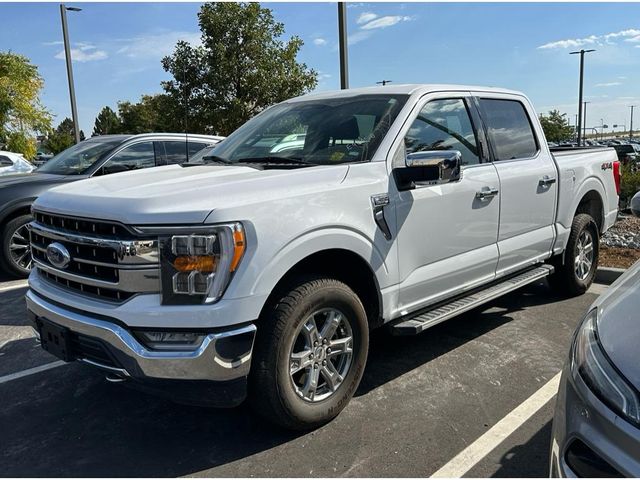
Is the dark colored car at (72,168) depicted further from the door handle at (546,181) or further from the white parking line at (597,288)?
the white parking line at (597,288)

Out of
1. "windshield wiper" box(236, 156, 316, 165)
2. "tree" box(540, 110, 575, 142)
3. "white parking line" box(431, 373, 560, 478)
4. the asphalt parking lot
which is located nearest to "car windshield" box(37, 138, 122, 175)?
the asphalt parking lot

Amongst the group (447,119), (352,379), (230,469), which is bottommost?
(230,469)

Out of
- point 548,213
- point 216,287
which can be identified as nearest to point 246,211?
point 216,287

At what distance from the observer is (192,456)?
2.96m

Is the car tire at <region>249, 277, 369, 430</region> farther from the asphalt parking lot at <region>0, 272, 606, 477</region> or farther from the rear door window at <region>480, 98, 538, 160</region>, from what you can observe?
the rear door window at <region>480, 98, 538, 160</region>

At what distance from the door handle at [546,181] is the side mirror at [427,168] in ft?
5.23

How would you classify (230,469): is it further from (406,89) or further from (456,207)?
(406,89)

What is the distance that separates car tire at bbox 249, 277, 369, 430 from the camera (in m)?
2.84

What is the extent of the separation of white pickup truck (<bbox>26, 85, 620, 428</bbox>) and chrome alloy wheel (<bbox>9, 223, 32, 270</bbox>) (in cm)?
360

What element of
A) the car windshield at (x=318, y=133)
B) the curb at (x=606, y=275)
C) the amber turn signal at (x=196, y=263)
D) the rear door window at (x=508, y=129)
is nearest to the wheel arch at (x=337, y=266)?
the amber turn signal at (x=196, y=263)

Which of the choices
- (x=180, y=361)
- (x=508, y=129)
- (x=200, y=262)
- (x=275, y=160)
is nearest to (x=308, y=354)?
(x=180, y=361)

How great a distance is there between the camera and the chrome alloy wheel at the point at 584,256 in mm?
5562

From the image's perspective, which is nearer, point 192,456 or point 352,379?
point 192,456

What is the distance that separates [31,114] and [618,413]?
87.7 feet
